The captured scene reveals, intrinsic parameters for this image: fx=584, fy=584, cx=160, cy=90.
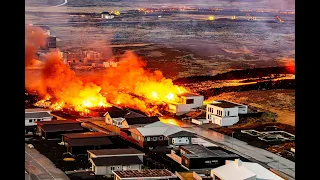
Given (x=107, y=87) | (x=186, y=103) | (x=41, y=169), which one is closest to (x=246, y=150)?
(x=186, y=103)

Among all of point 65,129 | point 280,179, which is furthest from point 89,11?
point 280,179

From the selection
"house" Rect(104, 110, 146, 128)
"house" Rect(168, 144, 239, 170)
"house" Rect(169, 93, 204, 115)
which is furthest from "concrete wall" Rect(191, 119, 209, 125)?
"house" Rect(168, 144, 239, 170)

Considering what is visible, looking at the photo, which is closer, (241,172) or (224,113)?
(241,172)

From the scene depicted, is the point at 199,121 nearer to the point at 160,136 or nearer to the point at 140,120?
the point at 140,120

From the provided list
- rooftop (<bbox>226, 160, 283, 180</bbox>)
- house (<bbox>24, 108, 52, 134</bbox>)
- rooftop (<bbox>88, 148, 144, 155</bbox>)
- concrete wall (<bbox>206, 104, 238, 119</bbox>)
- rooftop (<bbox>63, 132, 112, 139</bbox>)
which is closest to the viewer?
rooftop (<bbox>226, 160, 283, 180</bbox>)

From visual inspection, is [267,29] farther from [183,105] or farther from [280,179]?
[280,179]

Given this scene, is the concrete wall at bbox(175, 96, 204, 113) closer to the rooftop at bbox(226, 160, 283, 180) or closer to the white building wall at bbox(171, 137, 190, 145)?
the white building wall at bbox(171, 137, 190, 145)

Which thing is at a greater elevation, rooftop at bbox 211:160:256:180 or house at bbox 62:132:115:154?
house at bbox 62:132:115:154
